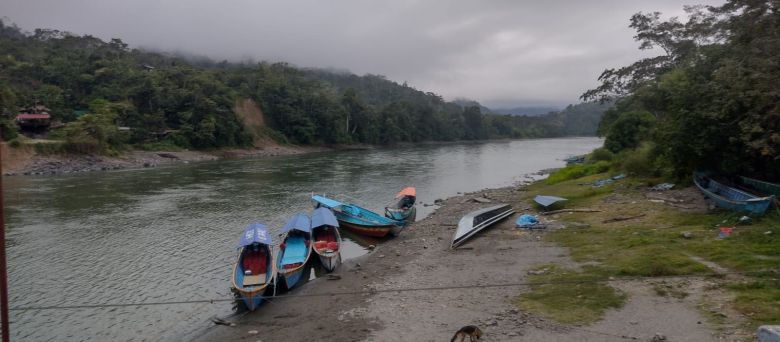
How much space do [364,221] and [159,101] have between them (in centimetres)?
Result: 5855

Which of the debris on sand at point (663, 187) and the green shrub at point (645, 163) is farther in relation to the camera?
the green shrub at point (645, 163)

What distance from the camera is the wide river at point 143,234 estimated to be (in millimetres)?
13898

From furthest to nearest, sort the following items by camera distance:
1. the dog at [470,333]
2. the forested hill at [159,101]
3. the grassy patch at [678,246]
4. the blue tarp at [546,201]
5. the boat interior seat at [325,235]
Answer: the forested hill at [159,101] < the blue tarp at [546,201] < the boat interior seat at [325,235] < the grassy patch at [678,246] < the dog at [470,333]

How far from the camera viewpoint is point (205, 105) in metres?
72.8

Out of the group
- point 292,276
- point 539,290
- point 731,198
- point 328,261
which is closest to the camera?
point 539,290

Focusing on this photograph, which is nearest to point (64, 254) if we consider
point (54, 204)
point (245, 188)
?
point (54, 204)

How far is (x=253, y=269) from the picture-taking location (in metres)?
16.4

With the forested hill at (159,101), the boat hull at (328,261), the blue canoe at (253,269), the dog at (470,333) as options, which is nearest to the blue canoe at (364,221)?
the boat hull at (328,261)

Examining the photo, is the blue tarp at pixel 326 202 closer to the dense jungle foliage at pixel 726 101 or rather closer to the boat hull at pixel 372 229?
the boat hull at pixel 372 229

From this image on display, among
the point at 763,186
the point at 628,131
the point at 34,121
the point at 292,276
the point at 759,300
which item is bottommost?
the point at 292,276

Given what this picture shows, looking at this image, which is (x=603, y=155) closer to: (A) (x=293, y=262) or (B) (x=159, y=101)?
(A) (x=293, y=262)

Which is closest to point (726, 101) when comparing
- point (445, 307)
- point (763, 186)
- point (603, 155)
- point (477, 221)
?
point (763, 186)

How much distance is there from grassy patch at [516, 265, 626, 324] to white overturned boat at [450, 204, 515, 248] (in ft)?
19.8

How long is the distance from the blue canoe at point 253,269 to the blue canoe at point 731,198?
16.2 m
